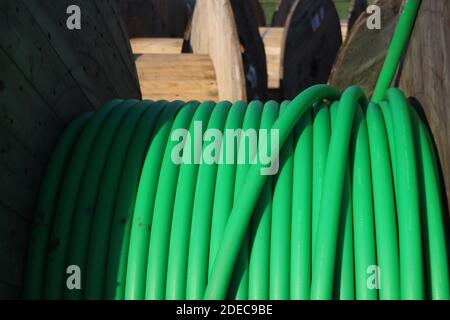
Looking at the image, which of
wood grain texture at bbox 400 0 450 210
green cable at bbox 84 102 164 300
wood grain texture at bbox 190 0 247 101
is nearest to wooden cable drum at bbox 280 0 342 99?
wood grain texture at bbox 190 0 247 101

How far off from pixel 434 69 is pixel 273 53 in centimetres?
531

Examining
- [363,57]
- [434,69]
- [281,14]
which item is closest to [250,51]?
[363,57]

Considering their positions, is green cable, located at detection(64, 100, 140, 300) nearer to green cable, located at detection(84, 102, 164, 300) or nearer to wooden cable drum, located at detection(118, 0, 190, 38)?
green cable, located at detection(84, 102, 164, 300)

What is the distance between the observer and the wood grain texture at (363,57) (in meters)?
4.32

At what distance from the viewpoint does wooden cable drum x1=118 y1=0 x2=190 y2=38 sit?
823cm

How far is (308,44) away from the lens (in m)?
7.23

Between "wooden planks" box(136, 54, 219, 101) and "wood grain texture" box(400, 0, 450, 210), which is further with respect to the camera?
"wooden planks" box(136, 54, 219, 101)

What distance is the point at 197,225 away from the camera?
2.46 m

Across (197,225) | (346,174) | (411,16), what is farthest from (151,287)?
(411,16)

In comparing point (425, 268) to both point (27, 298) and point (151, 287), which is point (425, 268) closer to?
point (151, 287)

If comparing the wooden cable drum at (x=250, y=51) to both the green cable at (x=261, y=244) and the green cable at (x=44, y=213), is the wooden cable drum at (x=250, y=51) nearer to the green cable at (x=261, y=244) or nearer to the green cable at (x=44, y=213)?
the green cable at (x=44, y=213)

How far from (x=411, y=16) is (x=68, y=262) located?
1812 millimetres

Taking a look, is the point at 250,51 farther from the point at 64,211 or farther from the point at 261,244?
the point at 261,244

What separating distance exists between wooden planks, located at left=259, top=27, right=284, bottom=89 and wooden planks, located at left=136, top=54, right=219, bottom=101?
0.88m
